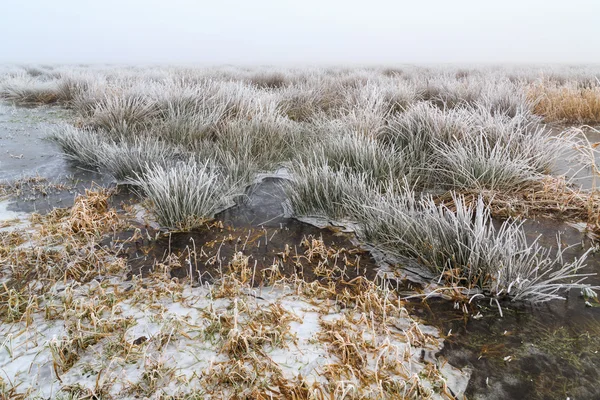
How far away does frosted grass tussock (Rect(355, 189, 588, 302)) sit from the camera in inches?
76.0

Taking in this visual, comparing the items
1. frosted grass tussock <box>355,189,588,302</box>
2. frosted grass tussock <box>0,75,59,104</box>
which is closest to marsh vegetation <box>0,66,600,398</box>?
frosted grass tussock <box>355,189,588,302</box>

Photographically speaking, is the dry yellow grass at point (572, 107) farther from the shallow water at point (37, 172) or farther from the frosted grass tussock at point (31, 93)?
the frosted grass tussock at point (31, 93)

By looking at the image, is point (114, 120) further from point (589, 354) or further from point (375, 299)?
point (589, 354)

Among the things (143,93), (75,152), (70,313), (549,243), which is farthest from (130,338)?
(143,93)

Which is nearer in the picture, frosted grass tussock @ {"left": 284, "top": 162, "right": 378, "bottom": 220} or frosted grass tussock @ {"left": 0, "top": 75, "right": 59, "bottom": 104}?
frosted grass tussock @ {"left": 284, "top": 162, "right": 378, "bottom": 220}

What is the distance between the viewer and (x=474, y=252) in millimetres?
Result: 2049

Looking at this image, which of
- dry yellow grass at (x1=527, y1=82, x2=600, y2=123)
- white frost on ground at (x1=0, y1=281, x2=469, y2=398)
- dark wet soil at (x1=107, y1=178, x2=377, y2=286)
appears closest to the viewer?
white frost on ground at (x1=0, y1=281, x2=469, y2=398)

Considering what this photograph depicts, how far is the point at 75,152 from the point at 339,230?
3936 millimetres

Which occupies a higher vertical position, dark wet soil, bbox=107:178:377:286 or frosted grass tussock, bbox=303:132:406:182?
frosted grass tussock, bbox=303:132:406:182

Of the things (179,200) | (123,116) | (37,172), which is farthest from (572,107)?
(37,172)

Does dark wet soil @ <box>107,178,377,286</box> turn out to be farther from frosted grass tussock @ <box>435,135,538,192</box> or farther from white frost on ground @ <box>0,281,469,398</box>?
frosted grass tussock @ <box>435,135,538,192</box>

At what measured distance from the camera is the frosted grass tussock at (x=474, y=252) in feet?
6.33

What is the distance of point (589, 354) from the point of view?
1.58 meters

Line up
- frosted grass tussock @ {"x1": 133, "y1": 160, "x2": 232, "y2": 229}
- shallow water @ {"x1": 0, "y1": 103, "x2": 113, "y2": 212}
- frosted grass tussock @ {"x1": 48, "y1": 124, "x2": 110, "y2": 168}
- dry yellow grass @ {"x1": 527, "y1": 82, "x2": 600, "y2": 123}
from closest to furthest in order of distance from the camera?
frosted grass tussock @ {"x1": 133, "y1": 160, "x2": 232, "y2": 229}, shallow water @ {"x1": 0, "y1": 103, "x2": 113, "y2": 212}, frosted grass tussock @ {"x1": 48, "y1": 124, "x2": 110, "y2": 168}, dry yellow grass @ {"x1": 527, "y1": 82, "x2": 600, "y2": 123}
